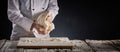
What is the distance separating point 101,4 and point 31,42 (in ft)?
6.07

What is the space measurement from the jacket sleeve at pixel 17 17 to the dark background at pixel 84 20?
83 cm

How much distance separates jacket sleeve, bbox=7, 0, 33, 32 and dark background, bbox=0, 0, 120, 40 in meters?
0.83

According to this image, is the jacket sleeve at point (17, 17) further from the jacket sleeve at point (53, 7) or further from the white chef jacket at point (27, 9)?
the jacket sleeve at point (53, 7)

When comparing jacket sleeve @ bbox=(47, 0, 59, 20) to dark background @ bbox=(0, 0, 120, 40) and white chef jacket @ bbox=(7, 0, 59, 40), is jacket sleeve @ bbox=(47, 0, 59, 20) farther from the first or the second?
dark background @ bbox=(0, 0, 120, 40)

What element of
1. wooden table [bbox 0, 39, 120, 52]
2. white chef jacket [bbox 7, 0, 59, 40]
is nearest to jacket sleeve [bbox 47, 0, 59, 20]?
white chef jacket [bbox 7, 0, 59, 40]

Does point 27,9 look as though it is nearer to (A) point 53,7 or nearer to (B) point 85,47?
(A) point 53,7

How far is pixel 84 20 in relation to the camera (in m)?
3.87

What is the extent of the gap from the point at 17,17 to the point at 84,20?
4.27ft

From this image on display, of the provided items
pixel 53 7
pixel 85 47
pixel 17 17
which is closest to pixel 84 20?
pixel 53 7

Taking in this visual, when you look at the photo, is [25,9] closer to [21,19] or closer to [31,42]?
[21,19]

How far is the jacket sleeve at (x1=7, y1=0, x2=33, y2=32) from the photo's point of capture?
8.96 feet

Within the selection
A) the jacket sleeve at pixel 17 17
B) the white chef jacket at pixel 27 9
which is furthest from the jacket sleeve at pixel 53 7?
the jacket sleeve at pixel 17 17

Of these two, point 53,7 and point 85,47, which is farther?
Result: point 53,7

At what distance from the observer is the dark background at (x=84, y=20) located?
3779 millimetres
